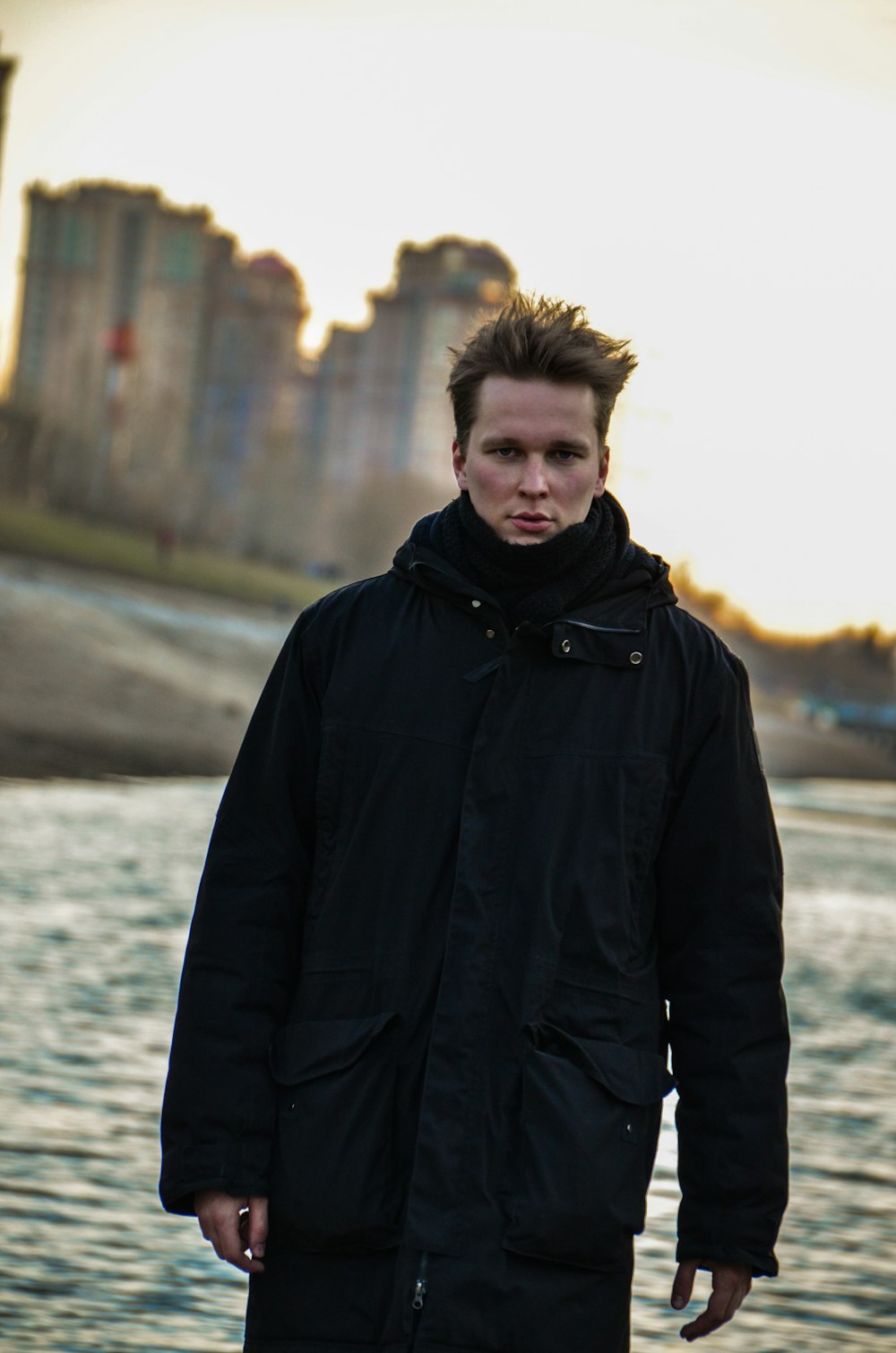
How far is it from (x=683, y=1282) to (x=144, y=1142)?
397 cm

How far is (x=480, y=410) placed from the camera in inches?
116

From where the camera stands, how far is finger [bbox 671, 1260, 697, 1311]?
2.90 meters

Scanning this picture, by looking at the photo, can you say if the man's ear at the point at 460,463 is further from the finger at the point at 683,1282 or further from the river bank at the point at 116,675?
the river bank at the point at 116,675

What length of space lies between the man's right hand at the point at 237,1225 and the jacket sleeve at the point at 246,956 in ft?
0.08

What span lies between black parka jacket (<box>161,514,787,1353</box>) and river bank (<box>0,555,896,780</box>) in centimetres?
1733

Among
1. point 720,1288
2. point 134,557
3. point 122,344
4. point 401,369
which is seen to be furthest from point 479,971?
point 401,369

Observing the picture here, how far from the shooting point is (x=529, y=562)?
9.50ft

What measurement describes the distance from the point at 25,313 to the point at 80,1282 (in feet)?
384

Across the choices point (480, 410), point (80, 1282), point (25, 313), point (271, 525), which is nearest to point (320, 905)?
point (480, 410)

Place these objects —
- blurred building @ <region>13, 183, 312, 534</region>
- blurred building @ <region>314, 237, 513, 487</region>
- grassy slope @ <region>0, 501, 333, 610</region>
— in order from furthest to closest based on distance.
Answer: blurred building @ <region>314, 237, 513, 487</region> → blurred building @ <region>13, 183, 312, 534</region> → grassy slope @ <region>0, 501, 333, 610</region>

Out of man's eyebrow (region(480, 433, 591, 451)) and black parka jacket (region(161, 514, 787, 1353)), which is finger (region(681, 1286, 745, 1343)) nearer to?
black parka jacket (region(161, 514, 787, 1353))

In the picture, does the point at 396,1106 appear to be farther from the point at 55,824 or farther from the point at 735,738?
the point at 55,824

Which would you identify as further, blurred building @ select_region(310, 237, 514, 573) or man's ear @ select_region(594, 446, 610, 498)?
blurred building @ select_region(310, 237, 514, 573)

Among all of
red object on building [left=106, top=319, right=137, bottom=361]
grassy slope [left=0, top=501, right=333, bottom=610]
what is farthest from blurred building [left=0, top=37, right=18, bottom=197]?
red object on building [left=106, top=319, right=137, bottom=361]
